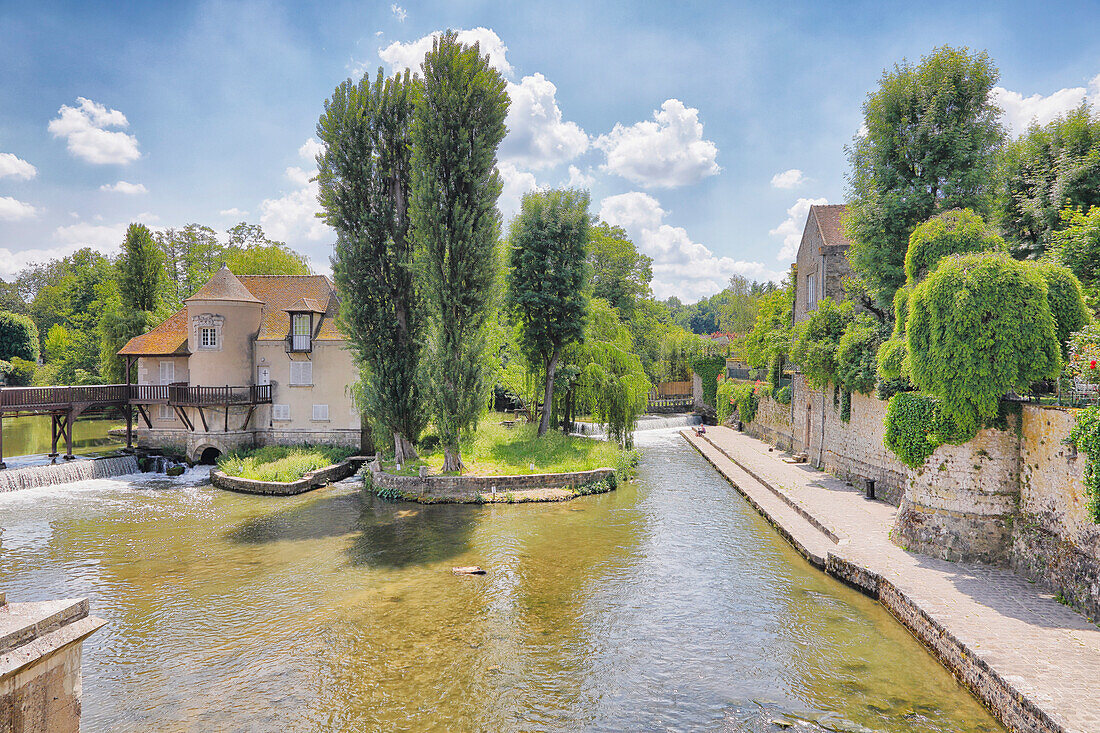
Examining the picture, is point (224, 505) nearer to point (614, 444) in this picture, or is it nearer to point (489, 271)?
point (489, 271)

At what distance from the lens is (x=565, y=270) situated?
2364 centimetres

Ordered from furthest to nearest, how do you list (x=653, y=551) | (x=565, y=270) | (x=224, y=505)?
1. (x=565, y=270)
2. (x=224, y=505)
3. (x=653, y=551)

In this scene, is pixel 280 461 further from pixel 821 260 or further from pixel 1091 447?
pixel 821 260

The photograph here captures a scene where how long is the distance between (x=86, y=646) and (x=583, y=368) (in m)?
18.9

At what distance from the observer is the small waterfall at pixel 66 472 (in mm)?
19359

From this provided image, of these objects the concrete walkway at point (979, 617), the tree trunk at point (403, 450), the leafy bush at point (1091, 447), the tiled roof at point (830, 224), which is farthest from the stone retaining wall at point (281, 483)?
the tiled roof at point (830, 224)

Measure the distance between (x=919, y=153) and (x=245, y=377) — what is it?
90.9 feet

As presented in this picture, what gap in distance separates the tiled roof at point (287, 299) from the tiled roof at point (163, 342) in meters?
3.74

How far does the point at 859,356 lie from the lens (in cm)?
1767

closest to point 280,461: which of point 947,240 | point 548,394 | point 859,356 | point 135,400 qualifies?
point 135,400

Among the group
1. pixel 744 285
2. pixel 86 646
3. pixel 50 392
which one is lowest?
pixel 86 646

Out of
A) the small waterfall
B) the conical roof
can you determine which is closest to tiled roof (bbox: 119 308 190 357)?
the conical roof

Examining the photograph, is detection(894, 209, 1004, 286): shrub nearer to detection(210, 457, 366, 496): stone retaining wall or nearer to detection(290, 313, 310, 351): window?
detection(210, 457, 366, 496): stone retaining wall

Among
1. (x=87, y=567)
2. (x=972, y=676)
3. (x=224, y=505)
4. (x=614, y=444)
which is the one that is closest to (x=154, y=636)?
(x=87, y=567)
